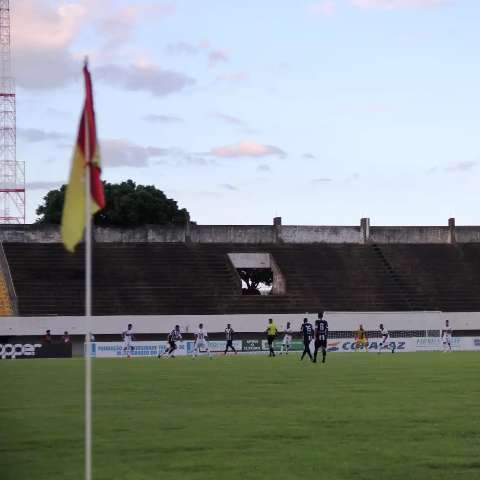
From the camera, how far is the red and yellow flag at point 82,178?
10117mm

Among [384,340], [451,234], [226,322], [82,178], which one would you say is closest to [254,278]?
[451,234]

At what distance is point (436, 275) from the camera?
81.7m

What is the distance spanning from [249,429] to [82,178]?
7910 mm

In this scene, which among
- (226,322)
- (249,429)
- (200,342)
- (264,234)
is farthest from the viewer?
(264,234)

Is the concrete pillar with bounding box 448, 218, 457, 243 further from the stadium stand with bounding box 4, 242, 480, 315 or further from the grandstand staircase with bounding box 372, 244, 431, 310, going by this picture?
the grandstand staircase with bounding box 372, 244, 431, 310

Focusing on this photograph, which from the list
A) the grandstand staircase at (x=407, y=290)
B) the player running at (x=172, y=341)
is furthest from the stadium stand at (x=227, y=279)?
the player running at (x=172, y=341)

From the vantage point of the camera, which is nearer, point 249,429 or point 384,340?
point 249,429

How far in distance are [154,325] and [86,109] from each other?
58.9m

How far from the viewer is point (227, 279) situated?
253 feet

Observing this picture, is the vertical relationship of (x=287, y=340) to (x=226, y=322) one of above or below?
below

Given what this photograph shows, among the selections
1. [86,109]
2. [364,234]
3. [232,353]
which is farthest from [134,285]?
[86,109]

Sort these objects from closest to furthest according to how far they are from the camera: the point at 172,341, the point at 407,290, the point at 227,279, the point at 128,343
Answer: the point at 172,341 < the point at 128,343 < the point at 227,279 < the point at 407,290

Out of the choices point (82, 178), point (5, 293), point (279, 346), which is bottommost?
point (279, 346)

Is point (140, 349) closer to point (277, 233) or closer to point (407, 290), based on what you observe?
point (407, 290)
